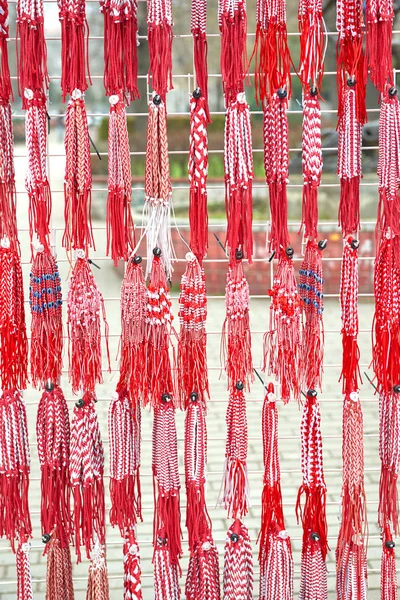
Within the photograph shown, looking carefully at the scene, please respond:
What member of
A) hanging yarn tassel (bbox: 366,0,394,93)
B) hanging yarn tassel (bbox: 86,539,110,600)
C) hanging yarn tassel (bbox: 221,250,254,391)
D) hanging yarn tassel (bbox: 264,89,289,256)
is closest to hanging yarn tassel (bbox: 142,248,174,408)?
hanging yarn tassel (bbox: 221,250,254,391)

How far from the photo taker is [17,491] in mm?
1450

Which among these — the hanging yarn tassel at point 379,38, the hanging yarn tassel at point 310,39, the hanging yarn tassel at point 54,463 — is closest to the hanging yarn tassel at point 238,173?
the hanging yarn tassel at point 310,39

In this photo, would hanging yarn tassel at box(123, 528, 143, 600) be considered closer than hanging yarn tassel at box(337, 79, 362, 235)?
No

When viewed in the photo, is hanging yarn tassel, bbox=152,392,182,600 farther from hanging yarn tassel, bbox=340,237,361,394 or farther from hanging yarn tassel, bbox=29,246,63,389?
hanging yarn tassel, bbox=340,237,361,394

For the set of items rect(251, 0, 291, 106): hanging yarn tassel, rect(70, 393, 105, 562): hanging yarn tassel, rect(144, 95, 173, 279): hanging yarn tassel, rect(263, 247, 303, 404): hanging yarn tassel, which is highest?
rect(251, 0, 291, 106): hanging yarn tassel

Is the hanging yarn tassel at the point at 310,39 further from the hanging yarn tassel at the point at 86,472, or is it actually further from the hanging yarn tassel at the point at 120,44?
the hanging yarn tassel at the point at 86,472

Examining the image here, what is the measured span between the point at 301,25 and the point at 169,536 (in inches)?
39.4

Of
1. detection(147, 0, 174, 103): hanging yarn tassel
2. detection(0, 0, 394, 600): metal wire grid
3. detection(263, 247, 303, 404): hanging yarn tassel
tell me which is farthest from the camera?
detection(0, 0, 394, 600): metal wire grid

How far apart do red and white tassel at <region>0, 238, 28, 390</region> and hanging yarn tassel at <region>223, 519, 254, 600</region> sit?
509mm

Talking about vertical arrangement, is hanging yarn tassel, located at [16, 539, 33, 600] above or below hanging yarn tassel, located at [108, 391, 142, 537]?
below

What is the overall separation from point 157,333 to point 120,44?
1.70 feet

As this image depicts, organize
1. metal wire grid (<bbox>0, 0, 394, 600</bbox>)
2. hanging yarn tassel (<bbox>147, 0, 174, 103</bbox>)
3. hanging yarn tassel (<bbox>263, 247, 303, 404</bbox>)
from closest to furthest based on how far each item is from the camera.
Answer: hanging yarn tassel (<bbox>147, 0, 174, 103</bbox>), hanging yarn tassel (<bbox>263, 247, 303, 404</bbox>), metal wire grid (<bbox>0, 0, 394, 600</bbox>)

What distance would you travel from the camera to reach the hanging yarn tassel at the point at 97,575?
4.80 feet

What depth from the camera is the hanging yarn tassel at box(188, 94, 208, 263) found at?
1.32 meters
